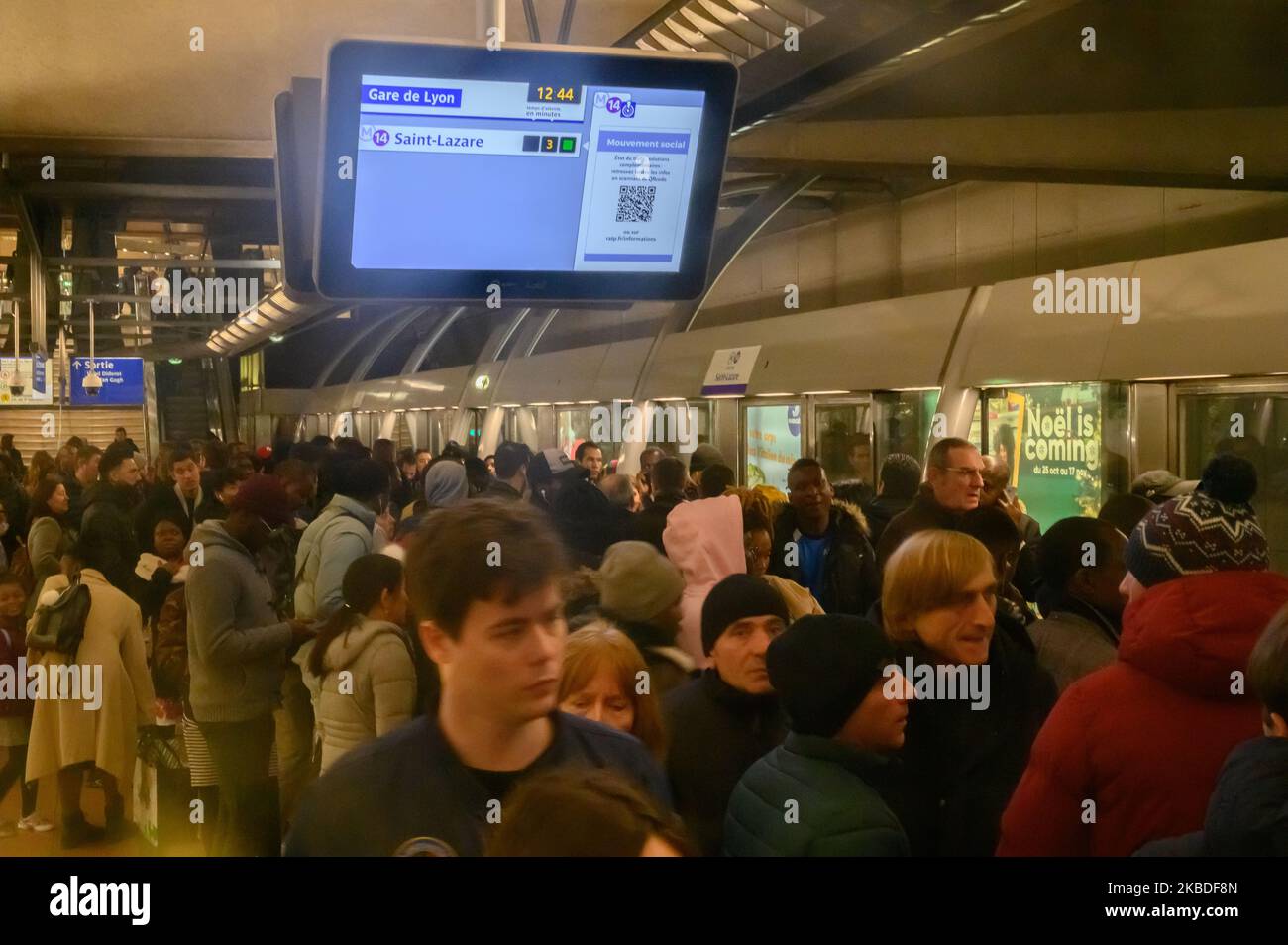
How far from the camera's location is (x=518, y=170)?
390cm

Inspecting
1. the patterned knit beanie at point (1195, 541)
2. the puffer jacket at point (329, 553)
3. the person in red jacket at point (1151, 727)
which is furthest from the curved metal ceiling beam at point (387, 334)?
the person in red jacket at point (1151, 727)

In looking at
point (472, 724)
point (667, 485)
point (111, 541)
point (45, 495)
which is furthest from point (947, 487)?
point (45, 495)

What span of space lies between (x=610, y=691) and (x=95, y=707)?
4.00 metres

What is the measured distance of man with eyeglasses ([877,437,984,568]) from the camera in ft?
17.0

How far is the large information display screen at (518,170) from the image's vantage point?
145 inches

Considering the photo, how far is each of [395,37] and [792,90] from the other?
2041 millimetres

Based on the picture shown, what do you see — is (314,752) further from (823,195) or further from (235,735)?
(823,195)

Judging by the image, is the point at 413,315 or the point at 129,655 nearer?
the point at 129,655

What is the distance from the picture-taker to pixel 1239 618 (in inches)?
105

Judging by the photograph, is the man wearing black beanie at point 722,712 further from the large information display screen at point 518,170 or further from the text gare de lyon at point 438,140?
the text gare de lyon at point 438,140

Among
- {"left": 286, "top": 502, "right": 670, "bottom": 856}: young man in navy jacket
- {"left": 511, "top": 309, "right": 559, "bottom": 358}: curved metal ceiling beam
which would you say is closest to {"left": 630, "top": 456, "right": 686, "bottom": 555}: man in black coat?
{"left": 286, "top": 502, "right": 670, "bottom": 856}: young man in navy jacket
